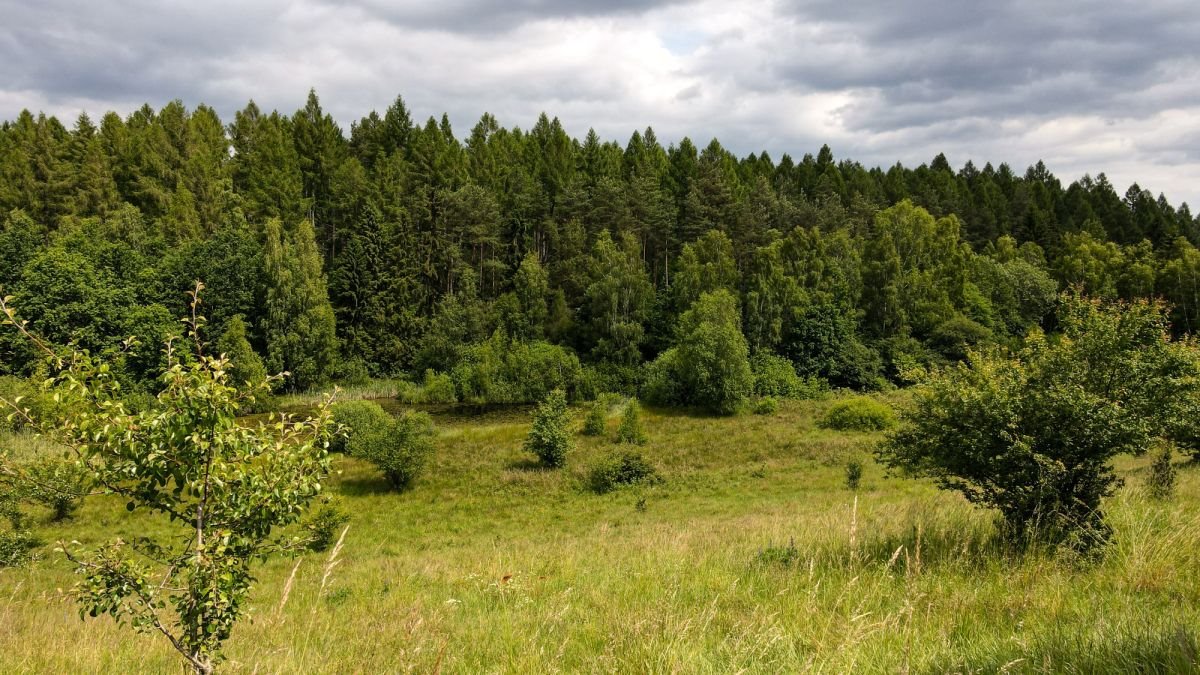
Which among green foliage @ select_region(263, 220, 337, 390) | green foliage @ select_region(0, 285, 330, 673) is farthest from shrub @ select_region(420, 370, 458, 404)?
green foliage @ select_region(0, 285, 330, 673)

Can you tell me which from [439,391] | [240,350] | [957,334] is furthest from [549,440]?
[957,334]

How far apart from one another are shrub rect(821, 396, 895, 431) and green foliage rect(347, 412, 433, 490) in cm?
2783

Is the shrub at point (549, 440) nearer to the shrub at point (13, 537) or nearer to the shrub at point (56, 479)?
the shrub at point (13, 537)

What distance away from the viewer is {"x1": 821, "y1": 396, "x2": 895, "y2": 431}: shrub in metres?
42.1

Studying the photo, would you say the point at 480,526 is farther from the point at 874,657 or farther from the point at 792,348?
the point at 792,348

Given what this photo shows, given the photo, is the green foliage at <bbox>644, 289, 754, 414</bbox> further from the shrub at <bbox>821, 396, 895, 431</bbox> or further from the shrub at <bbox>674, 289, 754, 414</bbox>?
the shrub at <bbox>821, 396, 895, 431</bbox>

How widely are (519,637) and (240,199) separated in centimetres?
7414

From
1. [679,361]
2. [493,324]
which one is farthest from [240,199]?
[679,361]

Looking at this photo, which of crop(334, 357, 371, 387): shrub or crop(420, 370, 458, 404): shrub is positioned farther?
crop(334, 357, 371, 387): shrub

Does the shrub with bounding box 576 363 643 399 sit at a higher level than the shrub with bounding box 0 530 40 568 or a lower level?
lower

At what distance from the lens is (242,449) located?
4.20 meters

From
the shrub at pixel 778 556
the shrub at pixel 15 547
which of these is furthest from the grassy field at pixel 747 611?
the shrub at pixel 15 547

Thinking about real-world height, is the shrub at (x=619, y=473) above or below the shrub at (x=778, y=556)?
below

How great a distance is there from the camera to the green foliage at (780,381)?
54281mm
